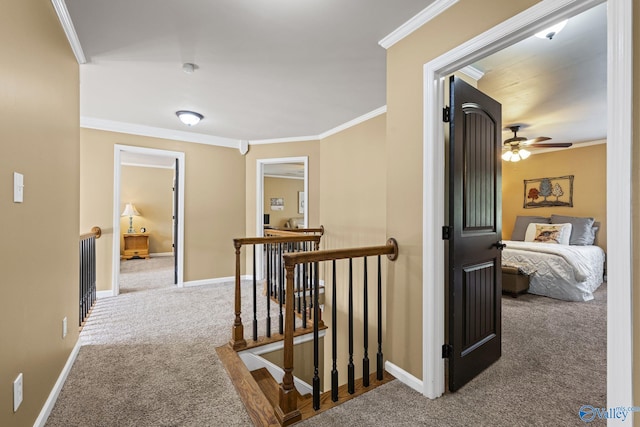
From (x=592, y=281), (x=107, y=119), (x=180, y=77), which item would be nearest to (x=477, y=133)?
(x=180, y=77)

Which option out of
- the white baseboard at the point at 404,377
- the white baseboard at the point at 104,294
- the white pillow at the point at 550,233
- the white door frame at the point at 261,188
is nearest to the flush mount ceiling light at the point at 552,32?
the white baseboard at the point at 404,377

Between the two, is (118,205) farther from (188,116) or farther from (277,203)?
(277,203)

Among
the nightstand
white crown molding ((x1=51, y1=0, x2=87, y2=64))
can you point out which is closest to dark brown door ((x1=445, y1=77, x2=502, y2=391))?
white crown molding ((x1=51, y1=0, x2=87, y2=64))

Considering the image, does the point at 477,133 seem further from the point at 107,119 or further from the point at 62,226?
the point at 107,119

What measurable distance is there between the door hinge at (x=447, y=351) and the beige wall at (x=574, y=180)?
16.3 ft

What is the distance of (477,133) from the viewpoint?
2.04 metres

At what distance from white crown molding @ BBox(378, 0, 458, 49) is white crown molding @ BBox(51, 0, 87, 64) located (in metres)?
2.04

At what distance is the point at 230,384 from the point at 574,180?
21.1 ft

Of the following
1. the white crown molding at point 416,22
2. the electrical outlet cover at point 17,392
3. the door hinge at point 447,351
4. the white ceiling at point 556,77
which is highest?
the white ceiling at point 556,77

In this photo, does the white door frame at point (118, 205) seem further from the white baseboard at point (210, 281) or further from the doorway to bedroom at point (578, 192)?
the doorway to bedroom at point (578, 192)

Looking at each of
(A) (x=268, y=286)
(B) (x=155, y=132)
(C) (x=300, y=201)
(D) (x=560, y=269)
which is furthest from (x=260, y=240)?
(C) (x=300, y=201)

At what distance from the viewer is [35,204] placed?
1517mm

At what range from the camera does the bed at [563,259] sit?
3.73 metres

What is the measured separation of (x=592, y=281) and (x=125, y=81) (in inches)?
244
